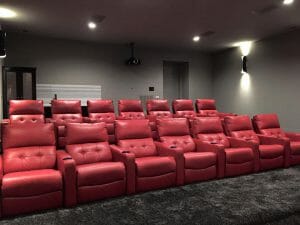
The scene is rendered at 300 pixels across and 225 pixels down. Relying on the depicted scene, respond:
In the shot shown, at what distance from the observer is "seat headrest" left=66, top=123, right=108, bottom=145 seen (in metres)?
3.32

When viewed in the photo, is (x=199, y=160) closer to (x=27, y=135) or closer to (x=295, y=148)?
(x=295, y=148)

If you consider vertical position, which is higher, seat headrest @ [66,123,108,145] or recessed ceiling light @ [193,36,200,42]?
recessed ceiling light @ [193,36,200,42]

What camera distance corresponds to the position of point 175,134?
406cm

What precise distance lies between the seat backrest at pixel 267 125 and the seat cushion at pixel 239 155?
3.85 feet

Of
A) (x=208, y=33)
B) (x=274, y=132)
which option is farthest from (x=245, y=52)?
(x=274, y=132)

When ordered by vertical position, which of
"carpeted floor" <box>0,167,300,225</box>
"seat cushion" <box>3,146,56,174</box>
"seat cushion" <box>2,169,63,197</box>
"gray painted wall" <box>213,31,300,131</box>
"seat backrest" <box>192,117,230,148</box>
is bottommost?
"carpeted floor" <box>0,167,300,225</box>

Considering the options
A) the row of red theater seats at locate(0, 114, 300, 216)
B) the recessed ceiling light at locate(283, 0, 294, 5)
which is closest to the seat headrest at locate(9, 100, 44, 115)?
the row of red theater seats at locate(0, 114, 300, 216)

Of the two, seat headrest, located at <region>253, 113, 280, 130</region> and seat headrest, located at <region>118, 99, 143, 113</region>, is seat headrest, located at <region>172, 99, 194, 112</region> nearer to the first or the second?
seat headrest, located at <region>118, 99, 143, 113</region>

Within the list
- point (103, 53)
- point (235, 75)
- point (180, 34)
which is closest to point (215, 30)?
point (180, 34)

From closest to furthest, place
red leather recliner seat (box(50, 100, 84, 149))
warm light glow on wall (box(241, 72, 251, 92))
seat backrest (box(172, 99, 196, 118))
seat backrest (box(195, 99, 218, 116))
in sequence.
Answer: red leather recliner seat (box(50, 100, 84, 149)) → seat backrest (box(172, 99, 196, 118)) → seat backrest (box(195, 99, 218, 116)) → warm light glow on wall (box(241, 72, 251, 92))

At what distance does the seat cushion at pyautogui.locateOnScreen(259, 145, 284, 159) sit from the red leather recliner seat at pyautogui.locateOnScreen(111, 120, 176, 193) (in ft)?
5.19

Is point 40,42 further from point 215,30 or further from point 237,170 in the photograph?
point 237,170

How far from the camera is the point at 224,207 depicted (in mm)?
2650

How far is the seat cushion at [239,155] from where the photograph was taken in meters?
3.69
